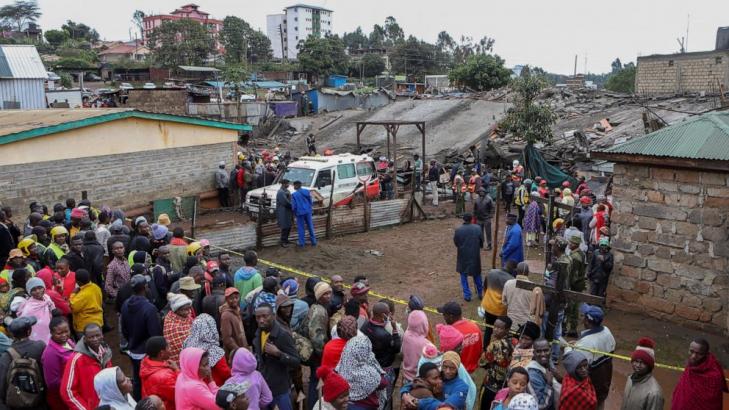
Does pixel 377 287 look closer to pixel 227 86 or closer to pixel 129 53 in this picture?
pixel 227 86

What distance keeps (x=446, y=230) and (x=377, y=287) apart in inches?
199

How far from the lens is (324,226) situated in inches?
592

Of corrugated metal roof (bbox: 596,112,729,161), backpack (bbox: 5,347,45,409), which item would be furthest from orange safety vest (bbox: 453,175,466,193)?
backpack (bbox: 5,347,45,409)

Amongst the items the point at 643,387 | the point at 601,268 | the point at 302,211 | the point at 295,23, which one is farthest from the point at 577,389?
the point at 295,23

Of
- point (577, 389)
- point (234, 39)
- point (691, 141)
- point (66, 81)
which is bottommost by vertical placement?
point (577, 389)

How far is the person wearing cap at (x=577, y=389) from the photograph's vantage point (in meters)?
4.92

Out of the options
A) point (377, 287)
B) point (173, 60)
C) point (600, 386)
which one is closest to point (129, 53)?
point (173, 60)

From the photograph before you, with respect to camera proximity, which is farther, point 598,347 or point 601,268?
point 601,268

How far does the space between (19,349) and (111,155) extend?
38.3 feet

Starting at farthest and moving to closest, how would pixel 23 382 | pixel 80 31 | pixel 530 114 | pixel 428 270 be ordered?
pixel 80 31 < pixel 530 114 < pixel 428 270 < pixel 23 382

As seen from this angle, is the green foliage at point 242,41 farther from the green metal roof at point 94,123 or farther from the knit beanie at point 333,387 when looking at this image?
the knit beanie at point 333,387

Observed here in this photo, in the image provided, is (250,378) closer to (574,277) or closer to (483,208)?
(574,277)

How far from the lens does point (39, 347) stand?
5301 millimetres

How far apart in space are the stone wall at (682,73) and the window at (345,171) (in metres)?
18.6
